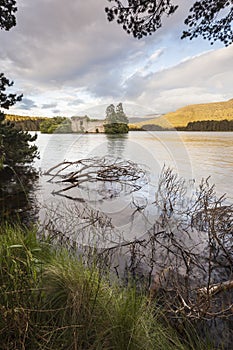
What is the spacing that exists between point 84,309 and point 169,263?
Result: 235cm

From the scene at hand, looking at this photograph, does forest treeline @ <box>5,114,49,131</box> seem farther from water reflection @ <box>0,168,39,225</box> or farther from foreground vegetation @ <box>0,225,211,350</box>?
foreground vegetation @ <box>0,225,211,350</box>

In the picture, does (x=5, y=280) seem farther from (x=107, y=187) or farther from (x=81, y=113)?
(x=107, y=187)

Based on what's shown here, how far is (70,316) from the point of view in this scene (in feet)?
5.37

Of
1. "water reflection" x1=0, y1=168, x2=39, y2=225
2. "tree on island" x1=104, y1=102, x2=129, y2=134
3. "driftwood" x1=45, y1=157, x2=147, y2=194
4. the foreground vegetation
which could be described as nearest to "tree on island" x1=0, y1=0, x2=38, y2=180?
"water reflection" x1=0, y1=168, x2=39, y2=225

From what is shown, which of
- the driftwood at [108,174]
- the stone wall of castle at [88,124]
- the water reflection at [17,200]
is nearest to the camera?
the water reflection at [17,200]

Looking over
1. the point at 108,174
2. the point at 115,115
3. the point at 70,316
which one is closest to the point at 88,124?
the point at 115,115

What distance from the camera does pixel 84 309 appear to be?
1.66 metres

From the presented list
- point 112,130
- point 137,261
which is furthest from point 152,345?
point 112,130

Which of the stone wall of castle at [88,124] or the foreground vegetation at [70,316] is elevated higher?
the stone wall of castle at [88,124]

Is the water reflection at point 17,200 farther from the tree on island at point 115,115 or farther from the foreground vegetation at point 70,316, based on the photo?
the tree on island at point 115,115

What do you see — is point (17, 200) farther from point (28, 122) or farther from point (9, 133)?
point (28, 122)

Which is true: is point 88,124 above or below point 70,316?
above

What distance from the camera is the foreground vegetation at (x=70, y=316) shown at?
1387 mm

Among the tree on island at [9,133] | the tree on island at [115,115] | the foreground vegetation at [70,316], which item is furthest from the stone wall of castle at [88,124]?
the foreground vegetation at [70,316]
